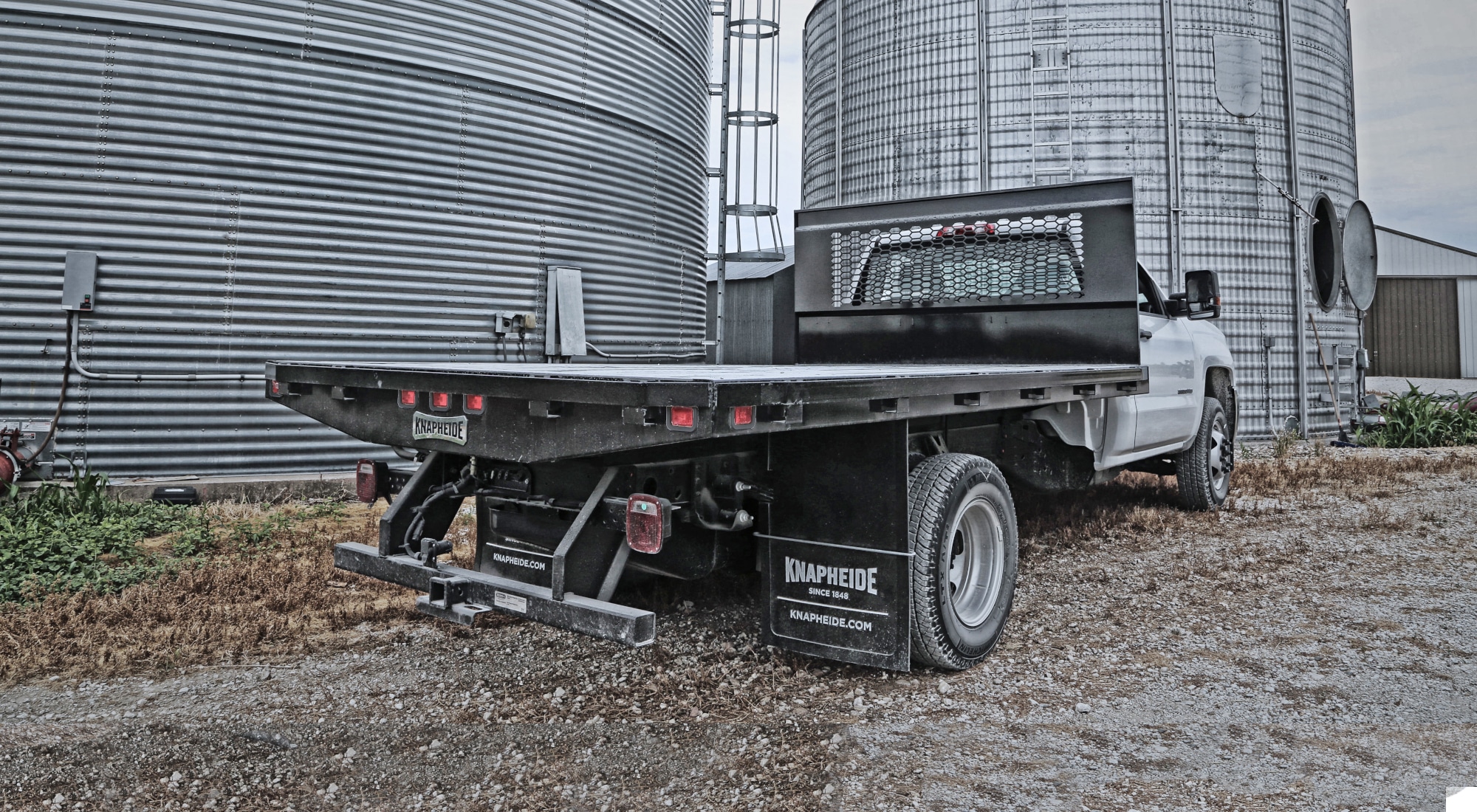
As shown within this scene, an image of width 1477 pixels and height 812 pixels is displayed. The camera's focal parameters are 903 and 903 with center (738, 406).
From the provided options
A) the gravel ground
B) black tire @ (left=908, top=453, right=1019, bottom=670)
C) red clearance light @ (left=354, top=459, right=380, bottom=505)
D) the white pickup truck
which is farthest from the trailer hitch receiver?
the white pickup truck

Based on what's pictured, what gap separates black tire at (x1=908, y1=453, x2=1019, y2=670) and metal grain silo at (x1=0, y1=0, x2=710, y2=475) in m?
6.04

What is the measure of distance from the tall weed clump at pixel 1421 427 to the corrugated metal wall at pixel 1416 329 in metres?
16.8

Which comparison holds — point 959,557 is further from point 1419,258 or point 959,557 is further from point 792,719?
point 1419,258

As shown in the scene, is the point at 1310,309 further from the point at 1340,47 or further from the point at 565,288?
the point at 565,288

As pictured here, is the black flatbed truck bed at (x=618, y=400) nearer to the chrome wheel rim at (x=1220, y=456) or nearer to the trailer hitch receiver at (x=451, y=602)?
the trailer hitch receiver at (x=451, y=602)

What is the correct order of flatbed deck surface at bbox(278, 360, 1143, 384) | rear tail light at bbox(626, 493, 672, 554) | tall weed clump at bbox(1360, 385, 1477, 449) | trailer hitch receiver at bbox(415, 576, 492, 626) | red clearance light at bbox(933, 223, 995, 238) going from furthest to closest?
tall weed clump at bbox(1360, 385, 1477, 449)
red clearance light at bbox(933, 223, 995, 238)
trailer hitch receiver at bbox(415, 576, 492, 626)
rear tail light at bbox(626, 493, 672, 554)
flatbed deck surface at bbox(278, 360, 1143, 384)

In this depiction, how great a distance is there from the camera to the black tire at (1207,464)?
24.1ft

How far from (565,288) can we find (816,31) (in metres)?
9.74

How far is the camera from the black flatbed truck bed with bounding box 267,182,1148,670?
280 cm

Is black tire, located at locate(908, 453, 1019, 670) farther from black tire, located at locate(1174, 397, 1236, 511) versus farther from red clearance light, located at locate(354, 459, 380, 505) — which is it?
black tire, located at locate(1174, 397, 1236, 511)

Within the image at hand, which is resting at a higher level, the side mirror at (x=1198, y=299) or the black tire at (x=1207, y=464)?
the side mirror at (x=1198, y=299)

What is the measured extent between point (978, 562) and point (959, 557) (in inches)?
4.4

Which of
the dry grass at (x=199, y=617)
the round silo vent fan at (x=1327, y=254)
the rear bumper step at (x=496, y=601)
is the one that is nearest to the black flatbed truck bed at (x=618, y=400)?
the rear bumper step at (x=496, y=601)

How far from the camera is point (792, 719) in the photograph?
3.27m
